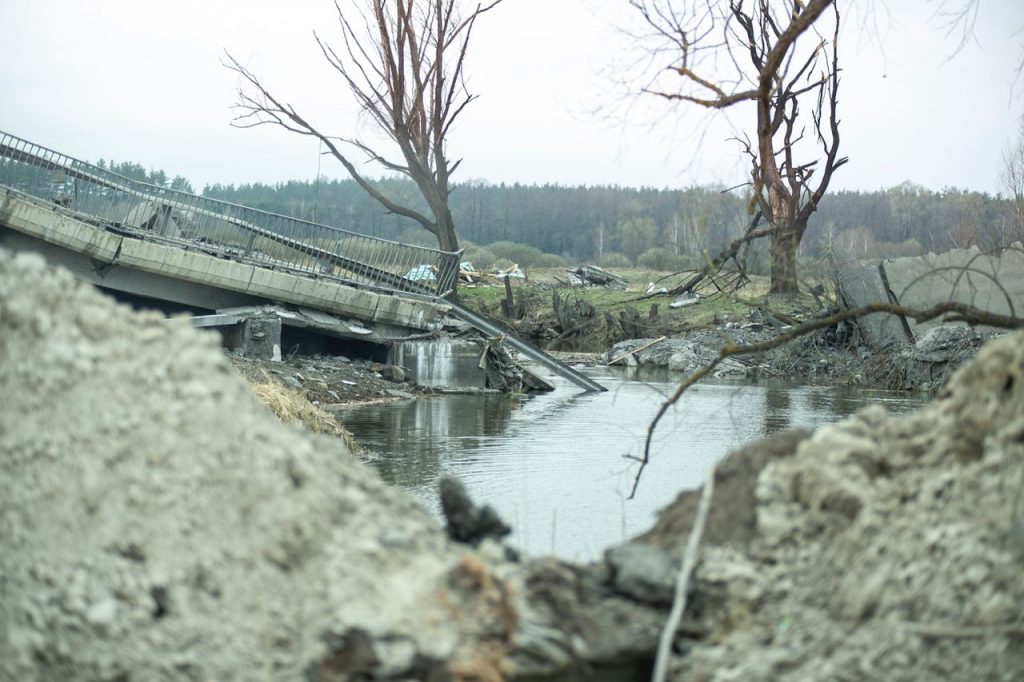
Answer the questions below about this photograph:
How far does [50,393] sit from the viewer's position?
3.92 metres

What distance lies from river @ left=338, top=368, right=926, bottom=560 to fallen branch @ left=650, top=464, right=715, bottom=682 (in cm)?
94

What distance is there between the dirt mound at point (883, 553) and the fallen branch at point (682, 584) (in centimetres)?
6

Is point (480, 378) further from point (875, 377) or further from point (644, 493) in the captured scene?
point (644, 493)

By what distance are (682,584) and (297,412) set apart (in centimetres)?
777

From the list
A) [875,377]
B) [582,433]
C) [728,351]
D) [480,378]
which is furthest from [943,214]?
[728,351]

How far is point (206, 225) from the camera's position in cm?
1909

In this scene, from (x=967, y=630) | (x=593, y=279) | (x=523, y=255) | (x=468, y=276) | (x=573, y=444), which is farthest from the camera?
(x=523, y=255)

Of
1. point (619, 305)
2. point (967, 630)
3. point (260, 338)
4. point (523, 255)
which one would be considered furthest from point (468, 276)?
point (967, 630)

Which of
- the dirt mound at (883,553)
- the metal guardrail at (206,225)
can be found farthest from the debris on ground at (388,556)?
the metal guardrail at (206,225)

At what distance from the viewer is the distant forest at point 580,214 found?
75.6 m

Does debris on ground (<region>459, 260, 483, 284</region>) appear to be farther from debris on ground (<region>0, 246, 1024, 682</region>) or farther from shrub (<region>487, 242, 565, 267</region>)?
debris on ground (<region>0, 246, 1024, 682</region>)

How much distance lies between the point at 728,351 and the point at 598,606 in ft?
9.24

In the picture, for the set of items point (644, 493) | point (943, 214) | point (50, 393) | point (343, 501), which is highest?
point (943, 214)

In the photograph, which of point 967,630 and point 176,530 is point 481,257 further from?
point 967,630
